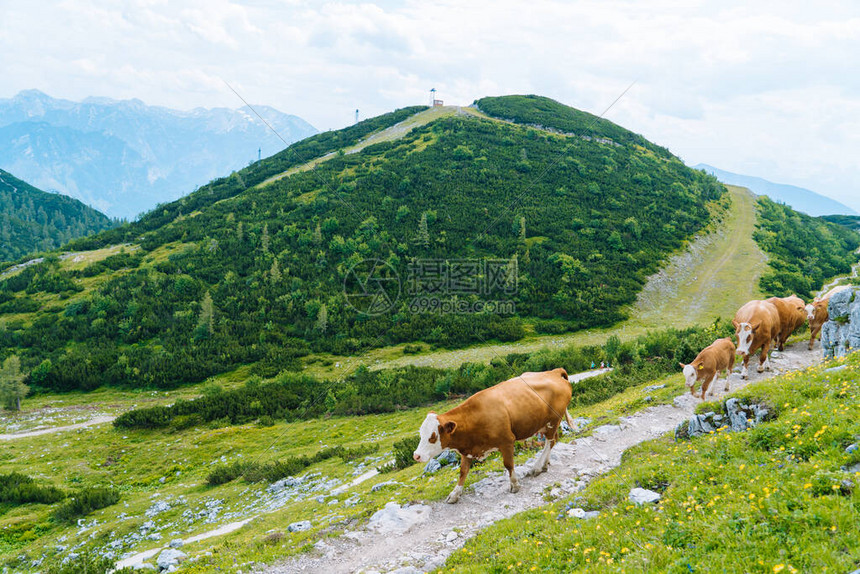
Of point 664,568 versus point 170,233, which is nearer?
point 664,568

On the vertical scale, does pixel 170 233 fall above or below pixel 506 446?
above

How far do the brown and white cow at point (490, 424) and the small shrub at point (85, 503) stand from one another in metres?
16.2

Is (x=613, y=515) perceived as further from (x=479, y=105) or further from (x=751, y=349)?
(x=479, y=105)

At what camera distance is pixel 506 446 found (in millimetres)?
8398

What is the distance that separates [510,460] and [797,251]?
3038 inches

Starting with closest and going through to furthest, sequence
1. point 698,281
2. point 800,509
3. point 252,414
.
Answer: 1. point 800,509
2. point 252,414
3. point 698,281

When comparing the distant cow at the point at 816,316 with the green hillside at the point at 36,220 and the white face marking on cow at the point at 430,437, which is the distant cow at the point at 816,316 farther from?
the green hillside at the point at 36,220

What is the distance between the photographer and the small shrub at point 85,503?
50.8 ft

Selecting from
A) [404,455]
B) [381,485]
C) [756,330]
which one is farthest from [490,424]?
[756,330]

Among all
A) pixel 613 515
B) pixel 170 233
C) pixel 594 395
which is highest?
pixel 170 233

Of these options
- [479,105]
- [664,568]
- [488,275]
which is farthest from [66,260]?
[479,105]

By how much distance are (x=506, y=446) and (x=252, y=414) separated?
24.4 meters

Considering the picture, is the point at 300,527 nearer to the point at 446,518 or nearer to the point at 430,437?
the point at 446,518

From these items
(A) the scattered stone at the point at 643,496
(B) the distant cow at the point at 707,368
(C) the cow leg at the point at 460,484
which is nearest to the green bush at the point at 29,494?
(C) the cow leg at the point at 460,484
